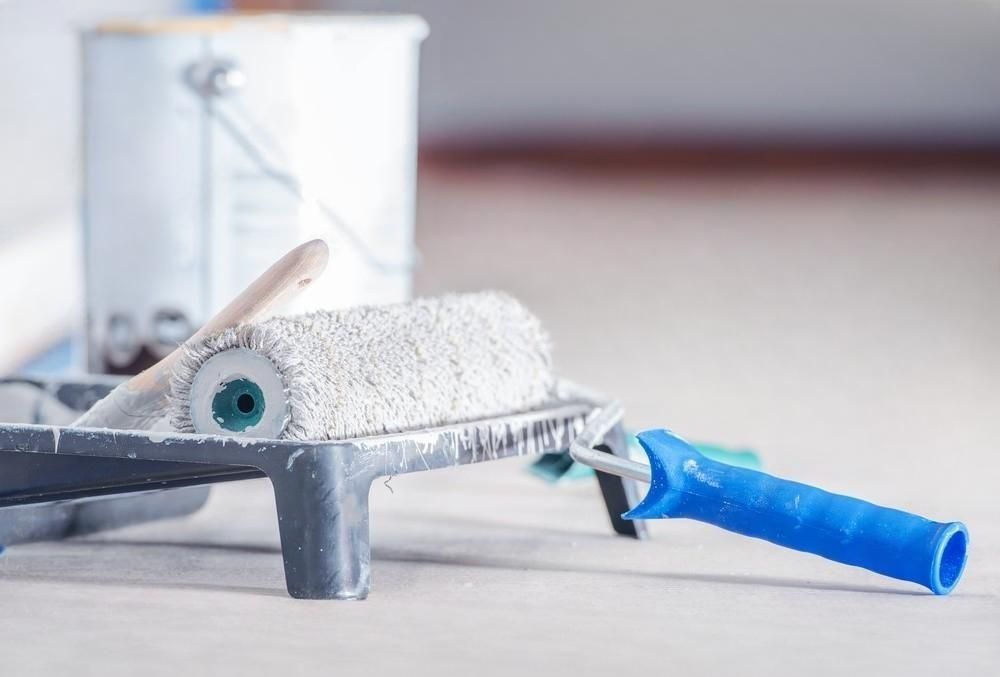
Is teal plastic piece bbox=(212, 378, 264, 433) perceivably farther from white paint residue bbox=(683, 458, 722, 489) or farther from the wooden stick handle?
white paint residue bbox=(683, 458, 722, 489)

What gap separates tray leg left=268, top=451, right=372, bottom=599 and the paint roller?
0.10ft

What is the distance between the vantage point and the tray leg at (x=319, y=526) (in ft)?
2.71

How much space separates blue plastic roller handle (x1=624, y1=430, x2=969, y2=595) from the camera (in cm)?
85

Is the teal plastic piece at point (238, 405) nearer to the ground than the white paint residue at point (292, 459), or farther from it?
farther from it

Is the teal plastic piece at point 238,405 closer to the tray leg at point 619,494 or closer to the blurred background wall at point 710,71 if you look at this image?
the tray leg at point 619,494

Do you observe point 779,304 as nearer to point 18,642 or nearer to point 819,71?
point 18,642

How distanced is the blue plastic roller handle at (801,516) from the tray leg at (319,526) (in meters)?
0.19

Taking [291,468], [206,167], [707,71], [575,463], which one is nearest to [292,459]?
[291,468]

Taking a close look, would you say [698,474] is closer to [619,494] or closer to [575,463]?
[619,494]

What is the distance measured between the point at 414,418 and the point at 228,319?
0.46 feet

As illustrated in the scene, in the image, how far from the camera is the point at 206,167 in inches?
56.9

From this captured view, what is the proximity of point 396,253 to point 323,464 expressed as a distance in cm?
72

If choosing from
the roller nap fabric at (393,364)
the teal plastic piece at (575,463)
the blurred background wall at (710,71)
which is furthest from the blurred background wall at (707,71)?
the roller nap fabric at (393,364)

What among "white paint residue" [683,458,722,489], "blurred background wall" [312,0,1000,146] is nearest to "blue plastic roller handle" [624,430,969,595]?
"white paint residue" [683,458,722,489]
